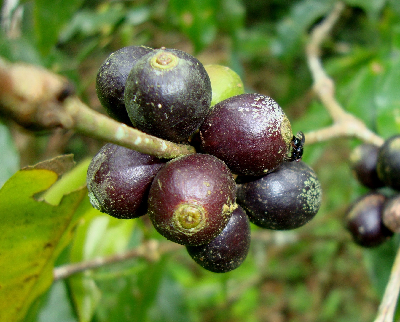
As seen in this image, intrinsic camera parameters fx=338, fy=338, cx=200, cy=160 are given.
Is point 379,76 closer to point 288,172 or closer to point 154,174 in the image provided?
point 288,172

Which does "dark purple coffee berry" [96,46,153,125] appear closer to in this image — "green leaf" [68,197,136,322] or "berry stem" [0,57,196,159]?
"berry stem" [0,57,196,159]

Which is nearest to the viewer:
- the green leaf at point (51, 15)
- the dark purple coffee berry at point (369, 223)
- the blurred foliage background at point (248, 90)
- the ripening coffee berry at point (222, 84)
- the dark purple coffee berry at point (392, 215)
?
the ripening coffee berry at point (222, 84)

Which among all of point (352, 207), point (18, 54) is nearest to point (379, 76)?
point (352, 207)

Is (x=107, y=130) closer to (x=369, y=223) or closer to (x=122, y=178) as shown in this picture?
(x=122, y=178)

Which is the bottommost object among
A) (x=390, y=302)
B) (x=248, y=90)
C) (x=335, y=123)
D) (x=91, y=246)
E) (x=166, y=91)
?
(x=91, y=246)

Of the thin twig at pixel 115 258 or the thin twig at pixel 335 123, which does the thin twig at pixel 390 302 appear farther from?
the thin twig at pixel 115 258

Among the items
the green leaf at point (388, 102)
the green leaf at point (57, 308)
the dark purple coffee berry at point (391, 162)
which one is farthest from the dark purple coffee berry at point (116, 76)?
the green leaf at point (388, 102)

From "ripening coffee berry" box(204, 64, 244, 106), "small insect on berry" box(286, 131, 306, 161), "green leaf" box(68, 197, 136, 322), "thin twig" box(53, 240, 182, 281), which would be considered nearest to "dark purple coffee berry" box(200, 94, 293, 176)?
"small insect on berry" box(286, 131, 306, 161)

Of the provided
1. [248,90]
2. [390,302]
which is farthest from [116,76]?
[248,90]
